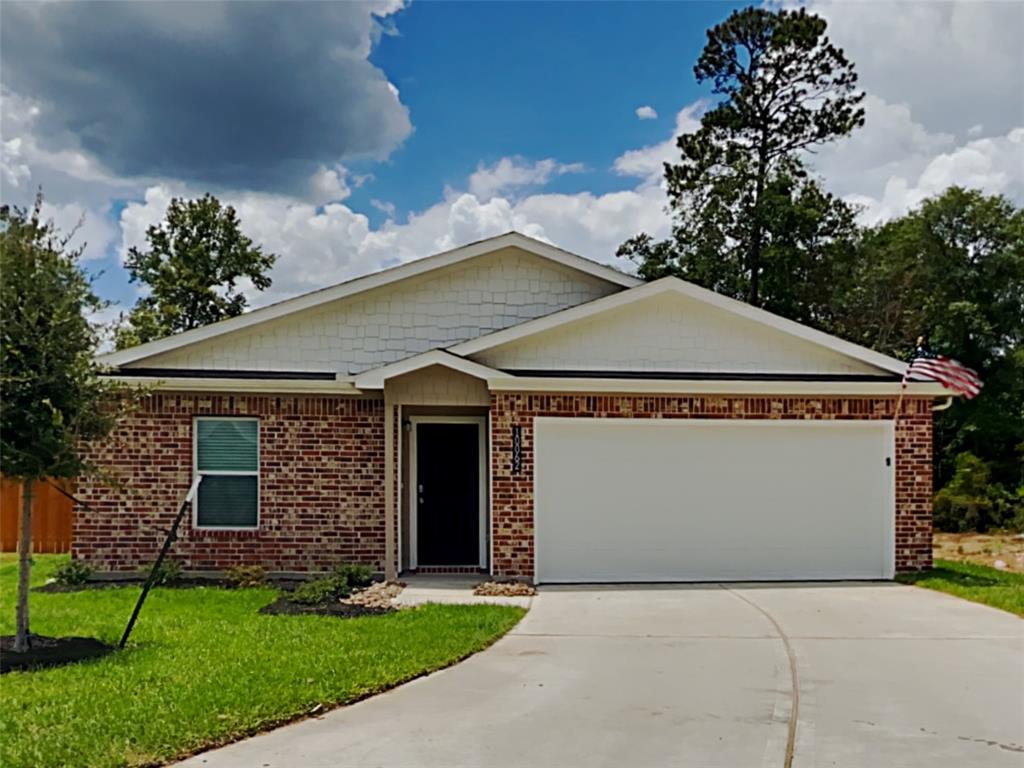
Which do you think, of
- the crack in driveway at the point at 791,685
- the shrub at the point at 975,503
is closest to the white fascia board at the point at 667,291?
the crack in driveway at the point at 791,685

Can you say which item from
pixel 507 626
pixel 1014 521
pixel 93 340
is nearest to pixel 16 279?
pixel 93 340

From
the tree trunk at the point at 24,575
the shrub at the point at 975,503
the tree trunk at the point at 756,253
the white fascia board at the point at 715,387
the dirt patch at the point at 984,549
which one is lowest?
the dirt patch at the point at 984,549

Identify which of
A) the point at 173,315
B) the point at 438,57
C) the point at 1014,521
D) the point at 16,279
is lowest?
the point at 1014,521

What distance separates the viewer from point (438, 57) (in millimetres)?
13859

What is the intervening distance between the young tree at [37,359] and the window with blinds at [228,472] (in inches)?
197

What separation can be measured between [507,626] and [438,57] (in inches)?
344

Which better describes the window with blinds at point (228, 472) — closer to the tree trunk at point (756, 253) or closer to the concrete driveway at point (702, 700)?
the concrete driveway at point (702, 700)

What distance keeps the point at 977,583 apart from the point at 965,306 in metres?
17.1

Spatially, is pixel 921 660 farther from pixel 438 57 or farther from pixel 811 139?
pixel 811 139

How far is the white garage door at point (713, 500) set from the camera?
1247 centimetres

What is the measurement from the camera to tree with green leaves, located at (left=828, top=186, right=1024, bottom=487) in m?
26.4

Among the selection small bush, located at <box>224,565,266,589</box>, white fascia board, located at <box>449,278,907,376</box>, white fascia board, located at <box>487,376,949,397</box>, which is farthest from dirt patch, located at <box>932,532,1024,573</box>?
small bush, located at <box>224,565,266,589</box>

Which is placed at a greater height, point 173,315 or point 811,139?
point 811,139

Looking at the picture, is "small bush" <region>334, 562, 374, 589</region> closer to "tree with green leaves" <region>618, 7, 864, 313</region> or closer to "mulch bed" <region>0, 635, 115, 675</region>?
"mulch bed" <region>0, 635, 115, 675</region>
